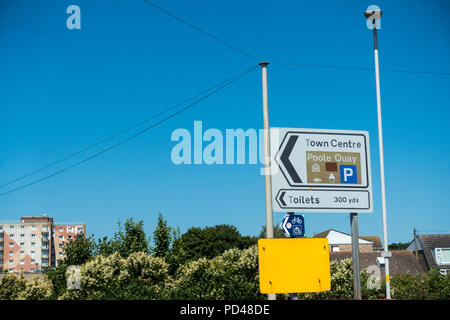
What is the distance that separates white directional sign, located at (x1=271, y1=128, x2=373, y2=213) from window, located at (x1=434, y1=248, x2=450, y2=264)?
208ft

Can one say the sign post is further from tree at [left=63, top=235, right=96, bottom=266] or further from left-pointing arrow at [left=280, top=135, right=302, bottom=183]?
tree at [left=63, top=235, right=96, bottom=266]

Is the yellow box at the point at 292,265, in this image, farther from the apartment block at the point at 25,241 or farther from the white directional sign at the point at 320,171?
the apartment block at the point at 25,241

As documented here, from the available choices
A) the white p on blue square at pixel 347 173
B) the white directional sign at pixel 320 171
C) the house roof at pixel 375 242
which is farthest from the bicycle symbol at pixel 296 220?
the house roof at pixel 375 242

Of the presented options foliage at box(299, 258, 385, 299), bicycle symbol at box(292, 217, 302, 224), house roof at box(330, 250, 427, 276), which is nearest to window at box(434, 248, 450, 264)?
house roof at box(330, 250, 427, 276)

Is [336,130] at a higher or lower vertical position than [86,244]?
higher

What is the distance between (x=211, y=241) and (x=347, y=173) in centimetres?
7131

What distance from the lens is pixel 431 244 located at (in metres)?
64.1

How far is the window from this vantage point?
62.8 meters

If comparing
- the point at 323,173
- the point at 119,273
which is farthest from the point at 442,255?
the point at 323,173

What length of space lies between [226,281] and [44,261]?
414 feet
